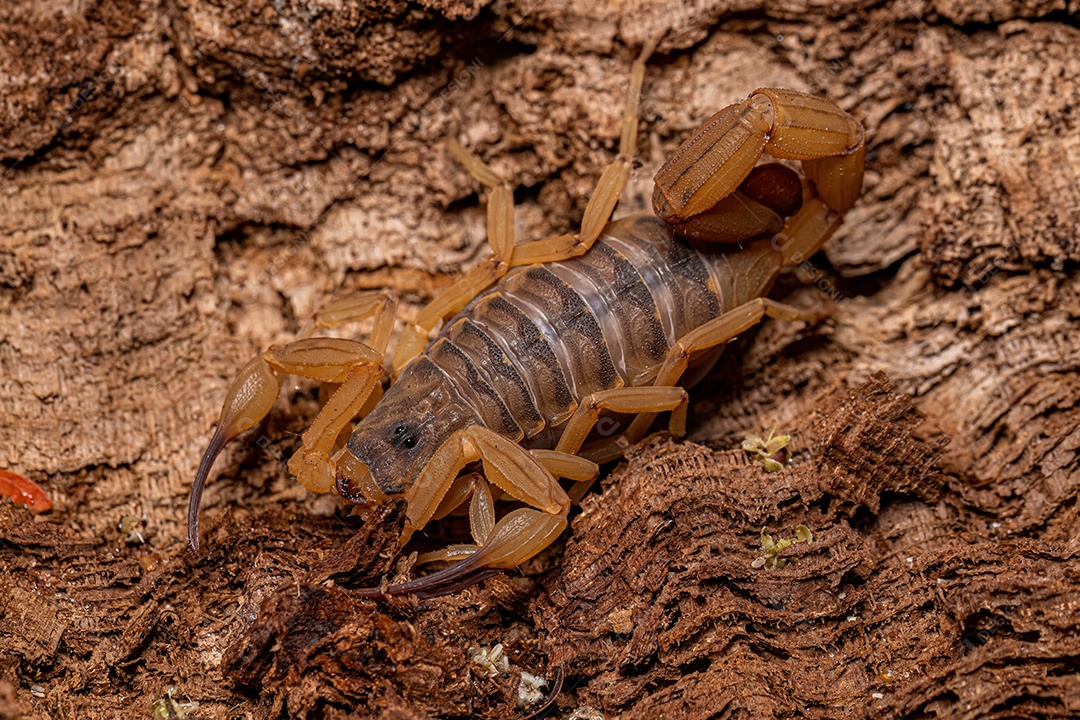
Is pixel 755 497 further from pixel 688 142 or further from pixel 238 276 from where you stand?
pixel 238 276

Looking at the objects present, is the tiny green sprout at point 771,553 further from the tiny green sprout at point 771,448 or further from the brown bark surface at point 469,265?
the tiny green sprout at point 771,448

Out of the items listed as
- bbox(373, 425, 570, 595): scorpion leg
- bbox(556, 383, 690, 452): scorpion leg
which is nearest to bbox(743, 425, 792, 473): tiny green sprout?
bbox(556, 383, 690, 452): scorpion leg

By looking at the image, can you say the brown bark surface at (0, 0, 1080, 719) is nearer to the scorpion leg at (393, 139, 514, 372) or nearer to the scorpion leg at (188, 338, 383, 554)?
the scorpion leg at (188, 338, 383, 554)

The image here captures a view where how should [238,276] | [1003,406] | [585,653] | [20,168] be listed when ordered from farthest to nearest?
[238,276]
[20,168]
[1003,406]
[585,653]

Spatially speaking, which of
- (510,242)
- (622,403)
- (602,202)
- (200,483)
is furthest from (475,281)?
(200,483)

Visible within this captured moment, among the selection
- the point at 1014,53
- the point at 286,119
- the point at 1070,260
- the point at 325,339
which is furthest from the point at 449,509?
the point at 1014,53

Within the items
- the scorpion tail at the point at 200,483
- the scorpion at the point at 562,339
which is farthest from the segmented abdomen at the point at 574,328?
the scorpion tail at the point at 200,483
